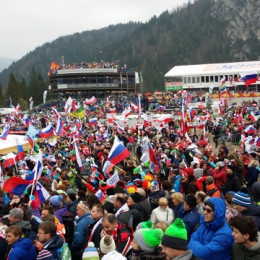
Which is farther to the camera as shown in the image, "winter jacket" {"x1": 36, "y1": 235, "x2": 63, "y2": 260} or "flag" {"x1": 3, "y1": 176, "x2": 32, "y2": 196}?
"flag" {"x1": 3, "y1": 176, "x2": 32, "y2": 196}

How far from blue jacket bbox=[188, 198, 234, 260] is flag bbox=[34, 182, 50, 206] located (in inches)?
176

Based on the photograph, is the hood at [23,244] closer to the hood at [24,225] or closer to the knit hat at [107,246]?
the hood at [24,225]

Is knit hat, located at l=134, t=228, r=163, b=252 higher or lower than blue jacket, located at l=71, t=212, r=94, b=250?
higher

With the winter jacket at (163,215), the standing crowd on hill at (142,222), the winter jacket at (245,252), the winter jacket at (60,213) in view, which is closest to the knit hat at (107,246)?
the standing crowd on hill at (142,222)

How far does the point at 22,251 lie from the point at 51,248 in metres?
0.35

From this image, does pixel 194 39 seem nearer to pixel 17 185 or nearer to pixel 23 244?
pixel 17 185

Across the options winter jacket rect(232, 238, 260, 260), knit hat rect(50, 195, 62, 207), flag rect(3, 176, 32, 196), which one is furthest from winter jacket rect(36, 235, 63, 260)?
flag rect(3, 176, 32, 196)

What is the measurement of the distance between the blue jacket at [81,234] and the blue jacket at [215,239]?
1.81 m

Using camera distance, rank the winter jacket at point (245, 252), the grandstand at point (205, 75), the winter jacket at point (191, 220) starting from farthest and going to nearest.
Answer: the grandstand at point (205, 75)
the winter jacket at point (191, 220)
the winter jacket at point (245, 252)

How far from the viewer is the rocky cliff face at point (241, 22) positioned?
126 m

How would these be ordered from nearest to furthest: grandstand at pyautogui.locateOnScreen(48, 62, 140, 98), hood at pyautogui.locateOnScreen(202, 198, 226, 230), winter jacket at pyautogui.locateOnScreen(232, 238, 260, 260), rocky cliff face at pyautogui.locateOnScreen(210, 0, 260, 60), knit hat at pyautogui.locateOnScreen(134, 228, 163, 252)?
1. winter jacket at pyautogui.locateOnScreen(232, 238, 260, 260)
2. knit hat at pyautogui.locateOnScreen(134, 228, 163, 252)
3. hood at pyautogui.locateOnScreen(202, 198, 226, 230)
4. grandstand at pyautogui.locateOnScreen(48, 62, 140, 98)
5. rocky cliff face at pyautogui.locateOnScreen(210, 0, 260, 60)

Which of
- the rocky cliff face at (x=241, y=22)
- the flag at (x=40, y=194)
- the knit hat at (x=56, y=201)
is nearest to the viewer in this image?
the knit hat at (x=56, y=201)

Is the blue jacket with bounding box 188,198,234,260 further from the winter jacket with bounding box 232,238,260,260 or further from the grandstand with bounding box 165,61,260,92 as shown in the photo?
the grandstand with bounding box 165,61,260,92

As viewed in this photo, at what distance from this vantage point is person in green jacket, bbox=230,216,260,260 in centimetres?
346
